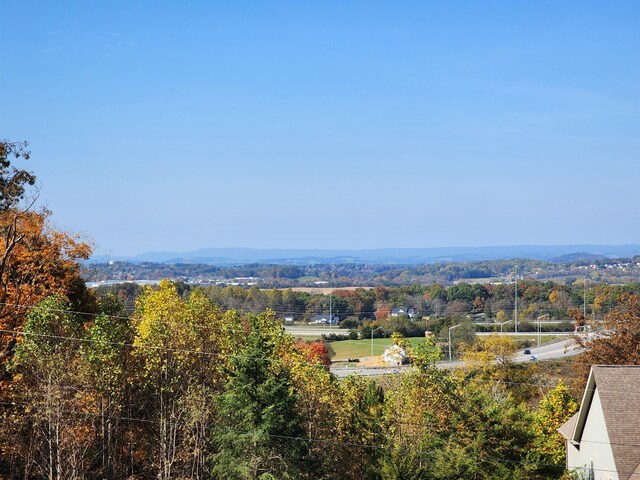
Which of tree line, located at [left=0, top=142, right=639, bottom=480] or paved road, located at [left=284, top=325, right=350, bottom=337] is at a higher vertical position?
tree line, located at [left=0, top=142, right=639, bottom=480]

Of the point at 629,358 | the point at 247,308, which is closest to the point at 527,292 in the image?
the point at 247,308

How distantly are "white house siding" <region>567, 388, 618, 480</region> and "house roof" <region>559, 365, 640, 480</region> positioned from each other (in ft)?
1.38

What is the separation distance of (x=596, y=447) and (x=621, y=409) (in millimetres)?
2668

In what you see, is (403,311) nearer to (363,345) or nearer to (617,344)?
(363,345)

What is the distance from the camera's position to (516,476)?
2536 centimetres

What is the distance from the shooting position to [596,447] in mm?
26219

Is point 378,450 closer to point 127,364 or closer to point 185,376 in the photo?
point 185,376

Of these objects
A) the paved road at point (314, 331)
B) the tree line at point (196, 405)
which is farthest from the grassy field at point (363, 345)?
the tree line at point (196, 405)

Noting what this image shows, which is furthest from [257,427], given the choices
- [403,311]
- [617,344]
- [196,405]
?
[403,311]

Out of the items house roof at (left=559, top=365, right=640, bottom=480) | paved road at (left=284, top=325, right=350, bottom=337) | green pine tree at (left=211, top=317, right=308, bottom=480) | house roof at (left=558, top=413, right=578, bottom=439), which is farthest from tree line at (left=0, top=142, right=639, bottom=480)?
paved road at (left=284, top=325, right=350, bottom=337)

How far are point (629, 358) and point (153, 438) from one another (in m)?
26.2

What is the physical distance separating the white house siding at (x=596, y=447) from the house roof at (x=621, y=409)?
1.38 feet

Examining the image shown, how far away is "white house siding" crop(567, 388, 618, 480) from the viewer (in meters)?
24.7

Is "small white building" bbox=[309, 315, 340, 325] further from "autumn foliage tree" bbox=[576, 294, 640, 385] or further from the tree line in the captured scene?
the tree line
